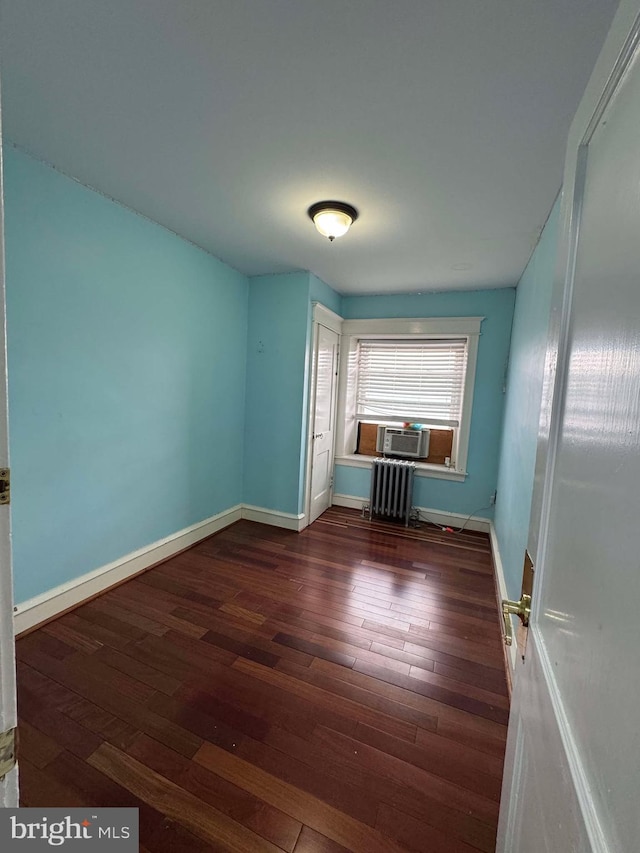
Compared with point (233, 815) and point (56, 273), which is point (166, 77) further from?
point (233, 815)

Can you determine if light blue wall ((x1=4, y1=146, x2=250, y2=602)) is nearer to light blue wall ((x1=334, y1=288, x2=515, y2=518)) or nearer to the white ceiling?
the white ceiling

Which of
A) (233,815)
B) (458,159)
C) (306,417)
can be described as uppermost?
(458,159)

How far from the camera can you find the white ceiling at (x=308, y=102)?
41.4 inches

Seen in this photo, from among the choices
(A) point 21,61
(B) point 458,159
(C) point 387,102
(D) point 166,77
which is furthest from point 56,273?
(B) point 458,159

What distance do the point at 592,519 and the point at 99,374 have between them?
2467mm

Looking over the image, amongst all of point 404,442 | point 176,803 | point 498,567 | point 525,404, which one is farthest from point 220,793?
point 404,442

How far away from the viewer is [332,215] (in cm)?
204

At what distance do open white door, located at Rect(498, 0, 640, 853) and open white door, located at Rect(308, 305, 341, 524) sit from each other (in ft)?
8.83

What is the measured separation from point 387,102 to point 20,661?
2.99m

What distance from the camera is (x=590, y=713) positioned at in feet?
1.41

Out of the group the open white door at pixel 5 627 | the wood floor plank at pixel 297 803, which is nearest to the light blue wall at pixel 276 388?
the wood floor plank at pixel 297 803

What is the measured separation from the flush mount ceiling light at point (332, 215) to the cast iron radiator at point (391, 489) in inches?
93.7

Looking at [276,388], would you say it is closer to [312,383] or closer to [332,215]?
[312,383]

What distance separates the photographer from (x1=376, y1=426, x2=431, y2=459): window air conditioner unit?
12.6ft
